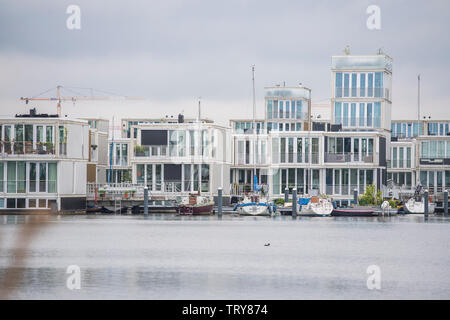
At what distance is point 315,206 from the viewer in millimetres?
Result: 87750

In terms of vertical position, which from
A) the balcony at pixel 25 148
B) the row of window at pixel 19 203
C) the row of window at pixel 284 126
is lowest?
the row of window at pixel 19 203

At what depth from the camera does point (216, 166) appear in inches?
3664

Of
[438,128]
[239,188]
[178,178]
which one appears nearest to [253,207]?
[178,178]

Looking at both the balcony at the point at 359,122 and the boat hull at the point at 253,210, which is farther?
the balcony at the point at 359,122

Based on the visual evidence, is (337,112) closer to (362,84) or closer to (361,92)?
(361,92)

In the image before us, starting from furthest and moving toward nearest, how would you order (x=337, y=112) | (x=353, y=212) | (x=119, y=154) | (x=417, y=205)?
1. (x=119, y=154)
2. (x=337, y=112)
3. (x=417, y=205)
4. (x=353, y=212)

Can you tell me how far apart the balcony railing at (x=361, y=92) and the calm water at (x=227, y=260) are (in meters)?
27.2

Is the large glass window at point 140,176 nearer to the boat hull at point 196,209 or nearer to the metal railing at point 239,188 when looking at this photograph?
the boat hull at point 196,209

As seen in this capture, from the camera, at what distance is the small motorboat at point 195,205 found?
87.7 meters

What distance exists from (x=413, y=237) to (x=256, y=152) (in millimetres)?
35435

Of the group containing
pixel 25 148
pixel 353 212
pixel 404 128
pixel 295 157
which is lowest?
pixel 353 212

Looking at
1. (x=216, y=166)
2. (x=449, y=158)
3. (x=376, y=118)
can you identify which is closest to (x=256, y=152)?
(x=216, y=166)

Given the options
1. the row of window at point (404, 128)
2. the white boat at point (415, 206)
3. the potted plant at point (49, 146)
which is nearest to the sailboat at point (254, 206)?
the white boat at point (415, 206)

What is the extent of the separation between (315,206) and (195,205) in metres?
11.5
